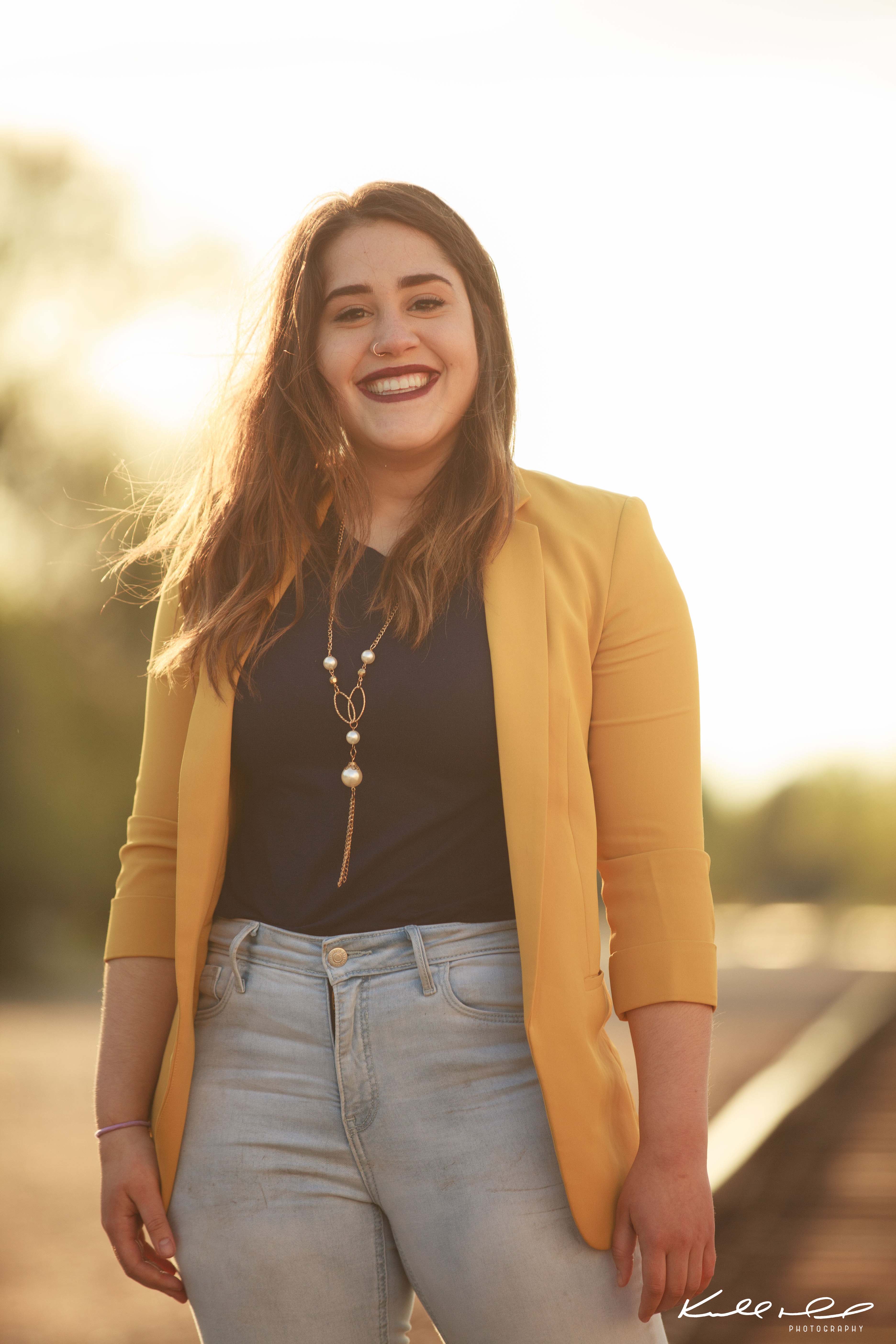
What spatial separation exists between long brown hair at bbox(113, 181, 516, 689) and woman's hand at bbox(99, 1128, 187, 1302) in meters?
0.74

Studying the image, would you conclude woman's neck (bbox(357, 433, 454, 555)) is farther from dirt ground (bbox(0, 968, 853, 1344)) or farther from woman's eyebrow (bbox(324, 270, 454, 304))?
dirt ground (bbox(0, 968, 853, 1344))

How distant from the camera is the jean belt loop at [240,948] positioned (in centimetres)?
199

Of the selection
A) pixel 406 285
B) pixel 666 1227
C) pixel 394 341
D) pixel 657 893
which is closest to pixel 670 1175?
pixel 666 1227

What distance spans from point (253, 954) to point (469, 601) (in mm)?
638

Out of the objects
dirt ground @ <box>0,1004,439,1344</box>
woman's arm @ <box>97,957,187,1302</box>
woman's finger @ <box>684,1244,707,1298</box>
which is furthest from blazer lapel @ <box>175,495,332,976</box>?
dirt ground @ <box>0,1004,439,1344</box>

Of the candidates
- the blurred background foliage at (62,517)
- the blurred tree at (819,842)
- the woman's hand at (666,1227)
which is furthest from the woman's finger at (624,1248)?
the blurred tree at (819,842)

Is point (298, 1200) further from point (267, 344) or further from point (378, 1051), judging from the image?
point (267, 344)

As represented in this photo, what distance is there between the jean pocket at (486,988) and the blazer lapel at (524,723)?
0.12 ft

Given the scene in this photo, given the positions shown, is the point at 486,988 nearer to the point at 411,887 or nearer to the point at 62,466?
the point at 411,887

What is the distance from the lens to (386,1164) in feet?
6.18

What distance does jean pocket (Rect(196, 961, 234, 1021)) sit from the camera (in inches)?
79.0

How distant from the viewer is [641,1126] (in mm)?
1901

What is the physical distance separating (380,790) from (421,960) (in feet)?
0.87

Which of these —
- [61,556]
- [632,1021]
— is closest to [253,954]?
[632,1021]
